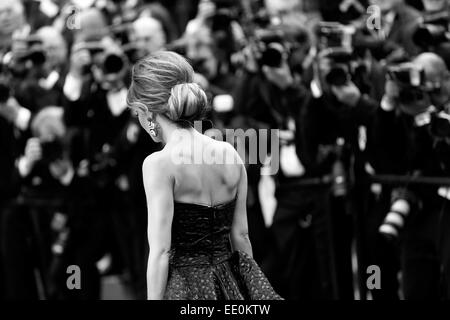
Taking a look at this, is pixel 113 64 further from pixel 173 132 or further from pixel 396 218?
pixel 173 132

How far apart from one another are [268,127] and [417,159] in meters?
1.01

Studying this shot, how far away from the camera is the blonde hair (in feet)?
13.2

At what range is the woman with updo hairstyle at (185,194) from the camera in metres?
3.98

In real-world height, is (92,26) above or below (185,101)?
below

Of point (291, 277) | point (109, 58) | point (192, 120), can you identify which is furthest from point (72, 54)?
point (192, 120)

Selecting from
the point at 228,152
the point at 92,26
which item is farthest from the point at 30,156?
the point at 228,152

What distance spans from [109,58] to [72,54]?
39 cm

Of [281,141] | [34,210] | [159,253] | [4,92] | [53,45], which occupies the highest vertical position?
[53,45]

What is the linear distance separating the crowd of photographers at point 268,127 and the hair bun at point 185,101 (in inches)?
55.5

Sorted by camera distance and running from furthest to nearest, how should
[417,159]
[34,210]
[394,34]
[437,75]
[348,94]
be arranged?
1. [34,210]
2. [394,34]
3. [348,94]
4. [417,159]
5. [437,75]

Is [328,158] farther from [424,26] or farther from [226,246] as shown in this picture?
[226,246]

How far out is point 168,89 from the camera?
158 inches

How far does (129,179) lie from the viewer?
6.68 m

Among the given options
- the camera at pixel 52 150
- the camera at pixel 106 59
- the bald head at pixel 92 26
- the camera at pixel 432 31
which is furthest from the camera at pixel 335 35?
the camera at pixel 52 150
